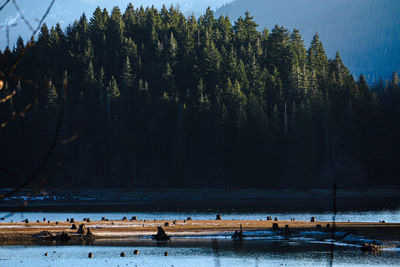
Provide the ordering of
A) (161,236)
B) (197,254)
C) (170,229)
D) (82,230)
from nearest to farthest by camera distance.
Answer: (197,254) < (161,236) < (82,230) < (170,229)

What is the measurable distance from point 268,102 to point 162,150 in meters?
27.9

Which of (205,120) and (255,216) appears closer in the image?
(255,216)

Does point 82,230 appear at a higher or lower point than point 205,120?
lower

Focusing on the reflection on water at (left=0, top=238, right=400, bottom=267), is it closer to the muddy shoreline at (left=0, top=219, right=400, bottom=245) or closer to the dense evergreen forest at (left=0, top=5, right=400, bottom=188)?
the muddy shoreline at (left=0, top=219, right=400, bottom=245)

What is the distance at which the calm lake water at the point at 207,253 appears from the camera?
39.7 meters

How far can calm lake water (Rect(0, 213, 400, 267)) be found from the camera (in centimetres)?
3966

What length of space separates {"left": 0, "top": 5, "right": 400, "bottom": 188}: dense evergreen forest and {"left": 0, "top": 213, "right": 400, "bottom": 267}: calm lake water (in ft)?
233

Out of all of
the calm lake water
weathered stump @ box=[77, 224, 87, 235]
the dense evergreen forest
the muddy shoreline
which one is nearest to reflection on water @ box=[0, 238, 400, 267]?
the calm lake water

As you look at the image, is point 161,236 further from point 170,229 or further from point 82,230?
point 82,230

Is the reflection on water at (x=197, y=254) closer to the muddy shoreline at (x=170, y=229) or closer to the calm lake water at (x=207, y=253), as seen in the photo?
the calm lake water at (x=207, y=253)

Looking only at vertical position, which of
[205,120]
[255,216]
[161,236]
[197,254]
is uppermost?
[205,120]

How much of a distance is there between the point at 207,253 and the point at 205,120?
8987cm

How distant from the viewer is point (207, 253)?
43.8 metres

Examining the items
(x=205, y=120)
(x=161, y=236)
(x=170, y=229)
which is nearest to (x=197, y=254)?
(x=161, y=236)
